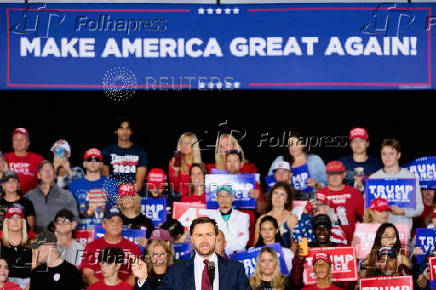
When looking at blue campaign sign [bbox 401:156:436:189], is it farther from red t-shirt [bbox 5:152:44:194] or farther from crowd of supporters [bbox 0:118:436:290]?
red t-shirt [bbox 5:152:44:194]

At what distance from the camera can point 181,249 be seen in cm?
1017

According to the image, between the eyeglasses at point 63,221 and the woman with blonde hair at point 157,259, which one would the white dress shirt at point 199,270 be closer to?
the woman with blonde hair at point 157,259

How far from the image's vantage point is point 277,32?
11984 millimetres

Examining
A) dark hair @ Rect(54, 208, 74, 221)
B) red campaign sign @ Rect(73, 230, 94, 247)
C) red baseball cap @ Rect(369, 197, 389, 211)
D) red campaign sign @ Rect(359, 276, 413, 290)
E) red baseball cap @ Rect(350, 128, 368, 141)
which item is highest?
red baseball cap @ Rect(350, 128, 368, 141)

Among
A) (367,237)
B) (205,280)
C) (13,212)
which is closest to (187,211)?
(13,212)

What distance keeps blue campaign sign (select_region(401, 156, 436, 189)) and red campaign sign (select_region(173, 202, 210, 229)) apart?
266 cm

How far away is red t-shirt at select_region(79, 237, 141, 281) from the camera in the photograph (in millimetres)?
9836

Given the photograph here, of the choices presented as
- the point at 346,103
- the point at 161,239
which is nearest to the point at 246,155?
the point at 346,103

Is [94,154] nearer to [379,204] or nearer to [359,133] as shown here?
[359,133]

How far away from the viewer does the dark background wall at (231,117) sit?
1253 cm

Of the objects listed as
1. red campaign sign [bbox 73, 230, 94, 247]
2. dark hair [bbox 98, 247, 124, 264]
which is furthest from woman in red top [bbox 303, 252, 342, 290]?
red campaign sign [bbox 73, 230, 94, 247]

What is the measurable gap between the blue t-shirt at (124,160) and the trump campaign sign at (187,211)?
1030 mm

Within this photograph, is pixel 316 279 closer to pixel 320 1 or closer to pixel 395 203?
pixel 395 203

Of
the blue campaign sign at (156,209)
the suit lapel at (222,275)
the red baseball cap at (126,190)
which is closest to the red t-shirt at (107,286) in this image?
the red baseball cap at (126,190)
